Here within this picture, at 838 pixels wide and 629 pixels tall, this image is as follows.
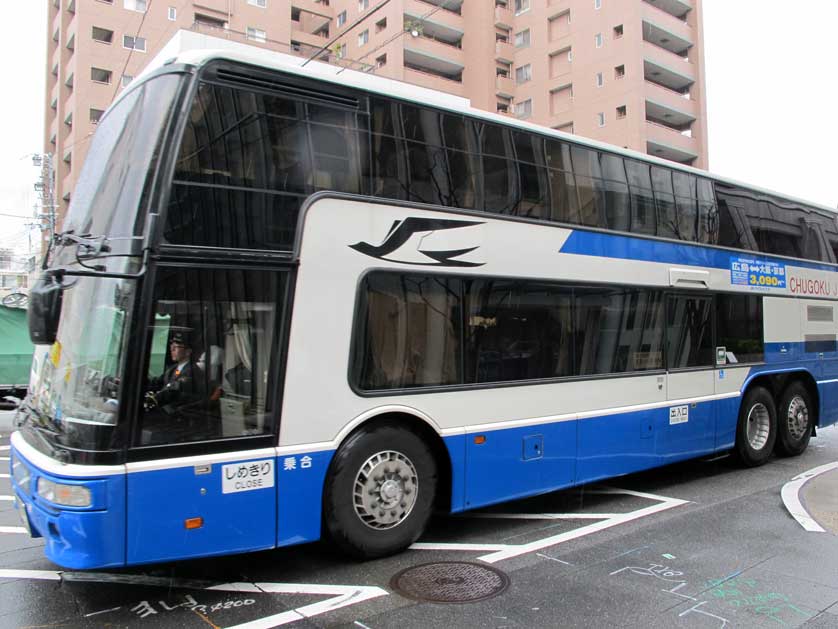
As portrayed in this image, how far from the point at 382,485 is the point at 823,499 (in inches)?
204

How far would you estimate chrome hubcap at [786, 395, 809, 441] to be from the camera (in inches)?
393

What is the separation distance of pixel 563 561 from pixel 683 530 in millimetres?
1632

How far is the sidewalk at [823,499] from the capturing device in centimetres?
663

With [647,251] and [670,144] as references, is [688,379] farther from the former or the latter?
[670,144]

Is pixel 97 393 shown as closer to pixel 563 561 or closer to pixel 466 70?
pixel 563 561

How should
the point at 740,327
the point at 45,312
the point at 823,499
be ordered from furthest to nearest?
the point at 740,327 → the point at 823,499 → the point at 45,312

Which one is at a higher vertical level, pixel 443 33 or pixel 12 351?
pixel 443 33

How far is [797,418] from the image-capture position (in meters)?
10.1

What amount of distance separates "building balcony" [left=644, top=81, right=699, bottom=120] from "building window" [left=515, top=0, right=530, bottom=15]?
12356 millimetres

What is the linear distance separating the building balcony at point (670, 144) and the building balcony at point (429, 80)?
44.5 feet

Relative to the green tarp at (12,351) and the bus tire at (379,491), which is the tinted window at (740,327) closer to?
the bus tire at (379,491)

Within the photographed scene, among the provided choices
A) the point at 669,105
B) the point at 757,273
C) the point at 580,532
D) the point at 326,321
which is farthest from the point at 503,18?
the point at 326,321

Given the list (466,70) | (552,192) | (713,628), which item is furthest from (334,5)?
(713,628)

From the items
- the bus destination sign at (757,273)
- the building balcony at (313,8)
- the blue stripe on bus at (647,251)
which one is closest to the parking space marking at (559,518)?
the blue stripe on bus at (647,251)
